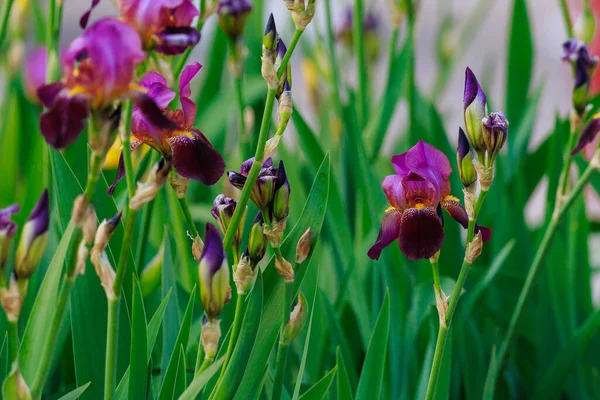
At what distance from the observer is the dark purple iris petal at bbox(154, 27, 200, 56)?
443mm

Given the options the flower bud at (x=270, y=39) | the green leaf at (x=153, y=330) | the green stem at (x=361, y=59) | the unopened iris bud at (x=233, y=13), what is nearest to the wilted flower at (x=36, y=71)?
the green stem at (x=361, y=59)

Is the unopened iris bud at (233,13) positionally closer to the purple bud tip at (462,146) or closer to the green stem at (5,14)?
the green stem at (5,14)

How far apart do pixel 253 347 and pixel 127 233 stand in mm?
195

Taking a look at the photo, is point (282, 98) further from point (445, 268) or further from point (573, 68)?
point (445, 268)

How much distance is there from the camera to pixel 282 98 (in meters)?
0.56

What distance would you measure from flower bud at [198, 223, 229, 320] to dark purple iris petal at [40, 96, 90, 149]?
110 mm

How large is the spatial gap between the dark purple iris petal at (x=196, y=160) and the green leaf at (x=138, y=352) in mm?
109

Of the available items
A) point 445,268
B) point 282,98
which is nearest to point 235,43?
point 282,98

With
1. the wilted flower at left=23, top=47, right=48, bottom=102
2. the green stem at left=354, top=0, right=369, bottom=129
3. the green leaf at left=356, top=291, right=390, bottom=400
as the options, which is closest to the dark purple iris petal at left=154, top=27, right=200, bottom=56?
the green leaf at left=356, top=291, right=390, bottom=400

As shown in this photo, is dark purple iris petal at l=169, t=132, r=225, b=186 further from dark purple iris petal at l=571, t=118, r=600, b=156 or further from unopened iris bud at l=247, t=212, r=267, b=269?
dark purple iris petal at l=571, t=118, r=600, b=156

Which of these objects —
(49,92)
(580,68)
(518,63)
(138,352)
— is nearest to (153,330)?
(138,352)

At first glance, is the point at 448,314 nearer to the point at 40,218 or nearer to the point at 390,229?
the point at 390,229

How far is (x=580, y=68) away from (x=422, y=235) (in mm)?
346

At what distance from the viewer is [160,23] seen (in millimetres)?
449
